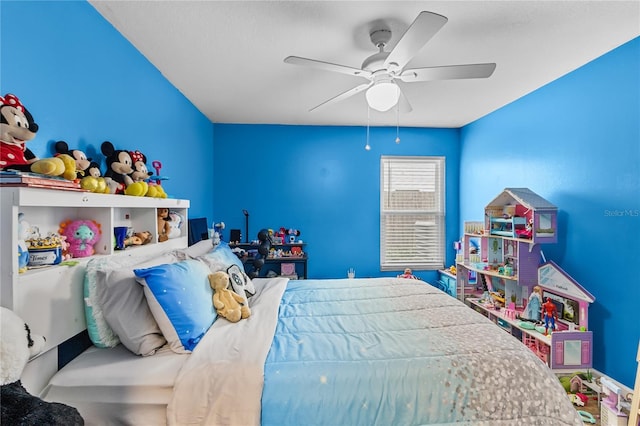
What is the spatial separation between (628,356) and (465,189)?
7.93 ft

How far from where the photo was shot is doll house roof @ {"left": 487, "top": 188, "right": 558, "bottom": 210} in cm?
251

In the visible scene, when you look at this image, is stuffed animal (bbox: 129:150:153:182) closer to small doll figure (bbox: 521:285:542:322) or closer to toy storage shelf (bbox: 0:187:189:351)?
toy storage shelf (bbox: 0:187:189:351)

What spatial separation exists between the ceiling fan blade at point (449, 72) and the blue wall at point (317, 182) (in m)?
2.19

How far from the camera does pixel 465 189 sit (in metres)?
4.14

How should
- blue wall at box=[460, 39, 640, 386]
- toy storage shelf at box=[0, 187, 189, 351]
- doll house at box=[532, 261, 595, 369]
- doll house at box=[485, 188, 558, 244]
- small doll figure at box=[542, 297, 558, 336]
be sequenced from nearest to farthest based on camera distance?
toy storage shelf at box=[0, 187, 189, 351] → blue wall at box=[460, 39, 640, 386] → doll house at box=[532, 261, 595, 369] → small doll figure at box=[542, 297, 558, 336] → doll house at box=[485, 188, 558, 244]

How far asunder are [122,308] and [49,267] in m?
0.31

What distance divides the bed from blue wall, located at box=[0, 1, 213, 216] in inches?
38.6

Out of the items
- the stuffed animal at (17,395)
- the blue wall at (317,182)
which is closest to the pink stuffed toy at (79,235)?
the stuffed animal at (17,395)

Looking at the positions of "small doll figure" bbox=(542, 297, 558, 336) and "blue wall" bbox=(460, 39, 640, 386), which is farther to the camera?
"small doll figure" bbox=(542, 297, 558, 336)

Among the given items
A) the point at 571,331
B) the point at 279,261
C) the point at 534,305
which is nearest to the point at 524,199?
the point at 534,305

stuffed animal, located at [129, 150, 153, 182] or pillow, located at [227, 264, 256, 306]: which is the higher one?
stuffed animal, located at [129, 150, 153, 182]

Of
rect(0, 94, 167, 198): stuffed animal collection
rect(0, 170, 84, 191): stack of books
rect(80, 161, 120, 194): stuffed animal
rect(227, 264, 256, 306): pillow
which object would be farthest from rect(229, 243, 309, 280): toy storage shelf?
rect(0, 170, 84, 191): stack of books

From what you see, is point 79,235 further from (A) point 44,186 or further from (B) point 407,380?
(B) point 407,380

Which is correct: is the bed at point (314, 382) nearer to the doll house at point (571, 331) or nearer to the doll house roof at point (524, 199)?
the doll house at point (571, 331)
